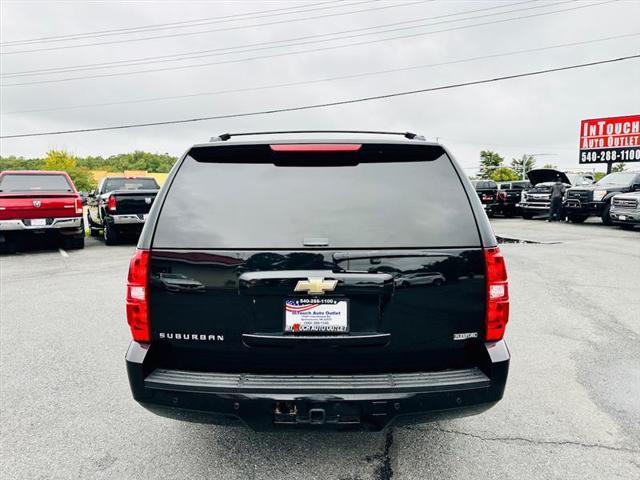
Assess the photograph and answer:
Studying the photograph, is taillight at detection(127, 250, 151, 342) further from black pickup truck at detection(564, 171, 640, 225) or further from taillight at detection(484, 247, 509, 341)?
black pickup truck at detection(564, 171, 640, 225)

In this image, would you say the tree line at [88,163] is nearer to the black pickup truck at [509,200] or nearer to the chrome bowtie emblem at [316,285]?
the black pickup truck at [509,200]

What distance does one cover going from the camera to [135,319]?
2451 mm

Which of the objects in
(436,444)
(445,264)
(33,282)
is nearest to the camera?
(445,264)

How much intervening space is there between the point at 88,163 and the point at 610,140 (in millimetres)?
97777

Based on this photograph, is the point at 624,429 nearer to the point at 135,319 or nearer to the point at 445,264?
the point at 445,264

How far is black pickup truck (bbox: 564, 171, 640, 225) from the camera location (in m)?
18.8

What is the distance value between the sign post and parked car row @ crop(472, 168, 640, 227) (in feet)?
24.0

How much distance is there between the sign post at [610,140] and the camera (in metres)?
29.2

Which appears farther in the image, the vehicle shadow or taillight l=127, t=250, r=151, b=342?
the vehicle shadow

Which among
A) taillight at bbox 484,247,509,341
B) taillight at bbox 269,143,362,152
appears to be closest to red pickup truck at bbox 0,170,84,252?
taillight at bbox 269,143,362,152

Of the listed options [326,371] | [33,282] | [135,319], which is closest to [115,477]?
[135,319]

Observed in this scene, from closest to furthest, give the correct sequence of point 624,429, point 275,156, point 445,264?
point 445,264, point 275,156, point 624,429

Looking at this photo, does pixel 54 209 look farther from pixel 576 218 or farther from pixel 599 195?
pixel 576 218

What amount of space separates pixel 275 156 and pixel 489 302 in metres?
1.34
